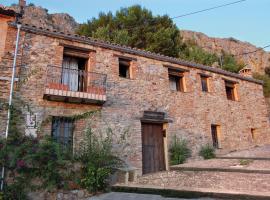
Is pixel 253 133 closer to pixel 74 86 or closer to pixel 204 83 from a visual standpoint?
pixel 204 83

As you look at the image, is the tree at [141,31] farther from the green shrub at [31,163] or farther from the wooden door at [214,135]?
the green shrub at [31,163]

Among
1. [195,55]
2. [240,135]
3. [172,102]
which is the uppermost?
[195,55]

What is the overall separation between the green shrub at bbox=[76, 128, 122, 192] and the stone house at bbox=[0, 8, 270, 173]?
45 centimetres

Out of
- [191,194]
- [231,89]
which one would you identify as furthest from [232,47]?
[191,194]

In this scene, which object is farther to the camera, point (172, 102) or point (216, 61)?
point (216, 61)

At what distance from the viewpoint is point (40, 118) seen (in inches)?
341

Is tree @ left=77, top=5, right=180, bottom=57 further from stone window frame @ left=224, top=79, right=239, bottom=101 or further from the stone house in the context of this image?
the stone house

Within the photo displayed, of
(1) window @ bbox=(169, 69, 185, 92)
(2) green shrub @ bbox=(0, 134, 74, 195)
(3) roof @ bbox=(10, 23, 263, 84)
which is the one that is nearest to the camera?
(2) green shrub @ bbox=(0, 134, 74, 195)

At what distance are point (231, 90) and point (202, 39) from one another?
79.1ft

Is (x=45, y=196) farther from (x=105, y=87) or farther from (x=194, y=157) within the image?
(x=194, y=157)

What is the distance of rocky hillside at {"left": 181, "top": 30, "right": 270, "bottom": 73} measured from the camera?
32206mm

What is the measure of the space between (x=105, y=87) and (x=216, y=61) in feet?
54.9

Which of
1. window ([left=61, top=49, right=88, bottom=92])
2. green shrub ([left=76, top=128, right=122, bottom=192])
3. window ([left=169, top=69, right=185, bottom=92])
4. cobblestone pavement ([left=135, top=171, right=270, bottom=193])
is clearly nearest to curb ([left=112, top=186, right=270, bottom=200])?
cobblestone pavement ([left=135, top=171, right=270, bottom=193])

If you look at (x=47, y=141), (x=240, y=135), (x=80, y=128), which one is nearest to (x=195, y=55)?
(x=240, y=135)
